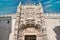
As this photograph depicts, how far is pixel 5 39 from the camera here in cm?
1939

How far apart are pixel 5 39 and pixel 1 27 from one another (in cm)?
203

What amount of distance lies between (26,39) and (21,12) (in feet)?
13.6

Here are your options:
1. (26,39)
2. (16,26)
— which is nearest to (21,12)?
(16,26)

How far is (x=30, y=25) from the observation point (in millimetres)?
19719

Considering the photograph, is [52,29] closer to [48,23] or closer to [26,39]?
[48,23]

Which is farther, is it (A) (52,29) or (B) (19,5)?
(B) (19,5)

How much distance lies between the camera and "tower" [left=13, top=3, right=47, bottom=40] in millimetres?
18911

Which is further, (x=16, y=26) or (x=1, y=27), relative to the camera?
(x=1, y=27)

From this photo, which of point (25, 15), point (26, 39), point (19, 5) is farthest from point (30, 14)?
point (26, 39)

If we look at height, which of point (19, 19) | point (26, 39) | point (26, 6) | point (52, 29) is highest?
point (26, 6)

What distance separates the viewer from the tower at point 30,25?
18911 mm

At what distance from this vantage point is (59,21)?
2038 centimetres

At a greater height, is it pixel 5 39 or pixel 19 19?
pixel 19 19

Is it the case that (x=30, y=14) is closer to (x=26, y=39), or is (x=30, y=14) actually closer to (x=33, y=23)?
(x=33, y=23)
